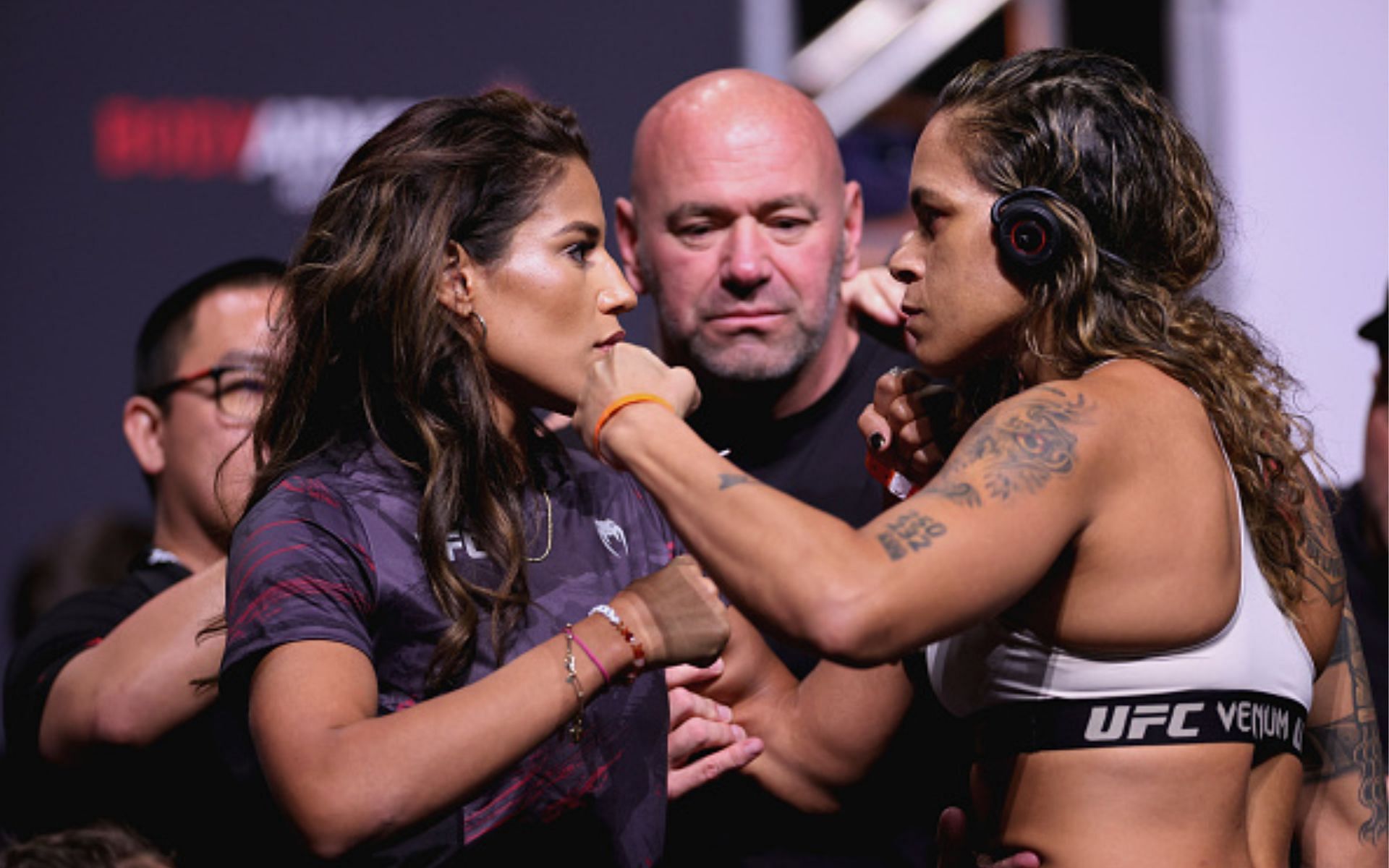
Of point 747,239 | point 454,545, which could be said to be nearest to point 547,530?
point 454,545

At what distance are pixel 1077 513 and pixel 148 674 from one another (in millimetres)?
1549

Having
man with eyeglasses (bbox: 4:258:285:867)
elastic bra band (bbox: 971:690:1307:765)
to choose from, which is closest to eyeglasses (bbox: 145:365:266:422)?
man with eyeglasses (bbox: 4:258:285:867)

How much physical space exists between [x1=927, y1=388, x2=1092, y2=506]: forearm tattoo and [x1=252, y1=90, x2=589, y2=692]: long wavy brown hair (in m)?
0.66

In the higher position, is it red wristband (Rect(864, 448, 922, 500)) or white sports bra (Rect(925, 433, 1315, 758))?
red wristband (Rect(864, 448, 922, 500))

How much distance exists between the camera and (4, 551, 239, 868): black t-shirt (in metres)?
2.41

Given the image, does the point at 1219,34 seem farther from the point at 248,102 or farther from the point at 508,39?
the point at 248,102

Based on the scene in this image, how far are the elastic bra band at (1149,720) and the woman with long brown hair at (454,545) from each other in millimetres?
405

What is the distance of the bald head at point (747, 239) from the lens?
2.96 metres

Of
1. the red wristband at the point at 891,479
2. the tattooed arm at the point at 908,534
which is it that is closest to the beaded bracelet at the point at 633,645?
the tattooed arm at the point at 908,534

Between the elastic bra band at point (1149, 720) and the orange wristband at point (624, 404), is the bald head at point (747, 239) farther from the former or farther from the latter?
the elastic bra band at point (1149, 720)

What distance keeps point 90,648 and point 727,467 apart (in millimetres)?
1435

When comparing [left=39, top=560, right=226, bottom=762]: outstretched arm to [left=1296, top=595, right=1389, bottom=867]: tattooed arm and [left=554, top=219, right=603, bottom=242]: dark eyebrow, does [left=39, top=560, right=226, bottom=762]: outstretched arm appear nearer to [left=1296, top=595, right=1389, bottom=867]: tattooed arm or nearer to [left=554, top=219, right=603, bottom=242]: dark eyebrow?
[left=554, top=219, right=603, bottom=242]: dark eyebrow

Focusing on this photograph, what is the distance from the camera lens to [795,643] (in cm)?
156

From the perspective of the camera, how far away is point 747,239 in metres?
2.99
